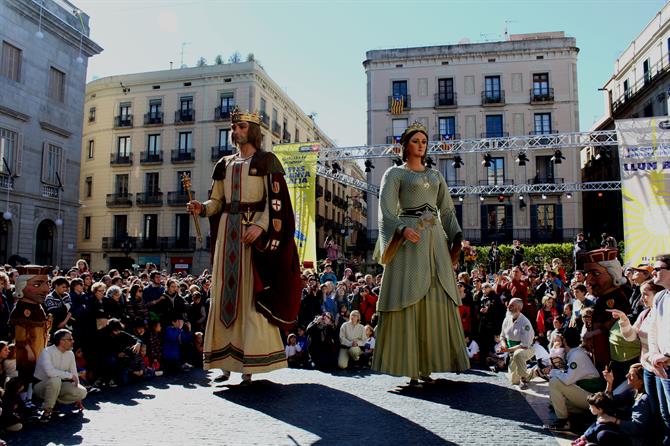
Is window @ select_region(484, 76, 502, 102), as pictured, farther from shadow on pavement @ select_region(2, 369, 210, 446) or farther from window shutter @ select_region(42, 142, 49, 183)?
shadow on pavement @ select_region(2, 369, 210, 446)

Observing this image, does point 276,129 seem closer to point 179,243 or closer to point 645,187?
point 179,243

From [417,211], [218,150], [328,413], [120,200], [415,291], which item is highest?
[218,150]

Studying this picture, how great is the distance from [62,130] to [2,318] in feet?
65.5

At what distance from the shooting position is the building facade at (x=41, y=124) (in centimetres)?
2191

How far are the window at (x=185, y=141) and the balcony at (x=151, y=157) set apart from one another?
4.60ft

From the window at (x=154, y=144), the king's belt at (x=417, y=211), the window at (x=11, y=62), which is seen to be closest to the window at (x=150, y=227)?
the window at (x=154, y=144)

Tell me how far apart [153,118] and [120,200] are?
572cm

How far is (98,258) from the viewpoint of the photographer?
119 ft

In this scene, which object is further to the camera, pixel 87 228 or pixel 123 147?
pixel 123 147

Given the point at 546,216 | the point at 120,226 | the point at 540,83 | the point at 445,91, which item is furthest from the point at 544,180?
the point at 120,226

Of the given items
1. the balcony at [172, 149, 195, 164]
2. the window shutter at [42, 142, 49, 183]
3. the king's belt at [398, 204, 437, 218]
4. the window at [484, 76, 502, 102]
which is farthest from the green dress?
the balcony at [172, 149, 195, 164]

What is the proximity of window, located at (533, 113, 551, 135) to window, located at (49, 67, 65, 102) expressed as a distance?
82.4 ft

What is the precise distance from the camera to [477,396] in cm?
530

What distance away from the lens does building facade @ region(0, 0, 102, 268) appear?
21906 mm
